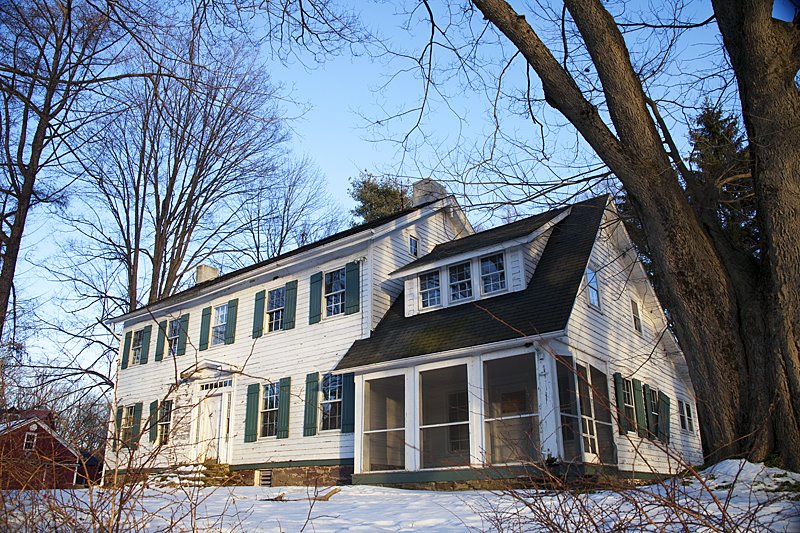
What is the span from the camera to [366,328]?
14711 mm

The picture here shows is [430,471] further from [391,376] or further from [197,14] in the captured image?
[197,14]

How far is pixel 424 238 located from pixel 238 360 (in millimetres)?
5875

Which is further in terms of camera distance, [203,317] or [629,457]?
[203,317]

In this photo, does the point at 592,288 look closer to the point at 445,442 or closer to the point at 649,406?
the point at 649,406

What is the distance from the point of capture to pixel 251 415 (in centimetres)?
1609

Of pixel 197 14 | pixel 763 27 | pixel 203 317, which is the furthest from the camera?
pixel 203 317

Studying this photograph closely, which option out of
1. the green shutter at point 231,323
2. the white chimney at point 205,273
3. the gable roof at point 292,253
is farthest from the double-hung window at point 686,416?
the white chimney at point 205,273

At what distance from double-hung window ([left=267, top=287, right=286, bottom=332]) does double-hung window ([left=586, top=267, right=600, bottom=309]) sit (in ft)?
25.1

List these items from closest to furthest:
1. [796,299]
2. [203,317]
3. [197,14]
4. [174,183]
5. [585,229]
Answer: [796,299]
[197,14]
[585,229]
[203,317]
[174,183]

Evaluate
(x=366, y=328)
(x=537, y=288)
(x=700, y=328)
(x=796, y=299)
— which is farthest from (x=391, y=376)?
(x=796, y=299)

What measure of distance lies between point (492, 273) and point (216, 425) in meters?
8.44

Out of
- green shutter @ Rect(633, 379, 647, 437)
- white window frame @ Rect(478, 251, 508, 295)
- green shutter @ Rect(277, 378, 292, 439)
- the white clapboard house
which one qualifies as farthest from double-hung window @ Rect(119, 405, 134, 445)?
green shutter @ Rect(633, 379, 647, 437)

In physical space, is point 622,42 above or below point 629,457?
above

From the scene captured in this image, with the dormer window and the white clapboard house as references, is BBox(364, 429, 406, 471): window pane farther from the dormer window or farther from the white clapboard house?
the dormer window
